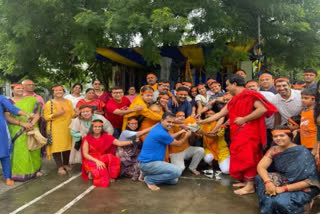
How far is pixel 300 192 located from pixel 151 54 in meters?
4.26

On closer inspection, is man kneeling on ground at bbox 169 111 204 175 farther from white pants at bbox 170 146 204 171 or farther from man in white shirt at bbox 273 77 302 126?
man in white shirt at bbox 273 77 302 126

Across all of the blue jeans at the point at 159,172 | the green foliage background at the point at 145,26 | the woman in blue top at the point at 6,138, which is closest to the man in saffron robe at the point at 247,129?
the blue jeans at the point at 159,172

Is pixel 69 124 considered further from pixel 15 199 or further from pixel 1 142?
pixel 15 199

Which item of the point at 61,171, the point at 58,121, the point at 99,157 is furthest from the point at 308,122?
the point at 61,171

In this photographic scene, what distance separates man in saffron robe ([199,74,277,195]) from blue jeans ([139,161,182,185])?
0.83 m

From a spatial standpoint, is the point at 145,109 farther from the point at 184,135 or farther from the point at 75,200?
the point at 75,200

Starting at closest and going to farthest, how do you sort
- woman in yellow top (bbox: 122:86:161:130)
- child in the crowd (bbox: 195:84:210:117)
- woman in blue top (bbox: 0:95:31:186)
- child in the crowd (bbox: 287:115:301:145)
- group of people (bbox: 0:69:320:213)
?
group of people (bbox: 0:69:320:213) < child in the crowd (bbox: 287:115:301:145) < woman in blue top (bbox: 0:95:31:186) < woman in yellow top (bbox: 122:86:161:130) < child in the crowd (bbox: 195:84:210:117)

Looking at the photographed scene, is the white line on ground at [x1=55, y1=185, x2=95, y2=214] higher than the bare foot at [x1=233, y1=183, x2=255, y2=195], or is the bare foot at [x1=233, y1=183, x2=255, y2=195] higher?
the bare foot at [x1=233, y1=183, x2=255, y2=195]

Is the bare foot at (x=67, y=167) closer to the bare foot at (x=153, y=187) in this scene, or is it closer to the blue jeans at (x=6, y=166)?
the blue jeans at (x=6, y=166)

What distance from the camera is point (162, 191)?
13.3 feet

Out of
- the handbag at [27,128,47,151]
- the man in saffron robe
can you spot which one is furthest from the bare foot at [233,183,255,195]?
the handbag at [27,128,47,151]

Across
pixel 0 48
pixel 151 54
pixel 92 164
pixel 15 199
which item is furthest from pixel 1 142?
pixel 0 48

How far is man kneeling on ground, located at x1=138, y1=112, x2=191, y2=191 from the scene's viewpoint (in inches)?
161

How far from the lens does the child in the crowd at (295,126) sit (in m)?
3.88
